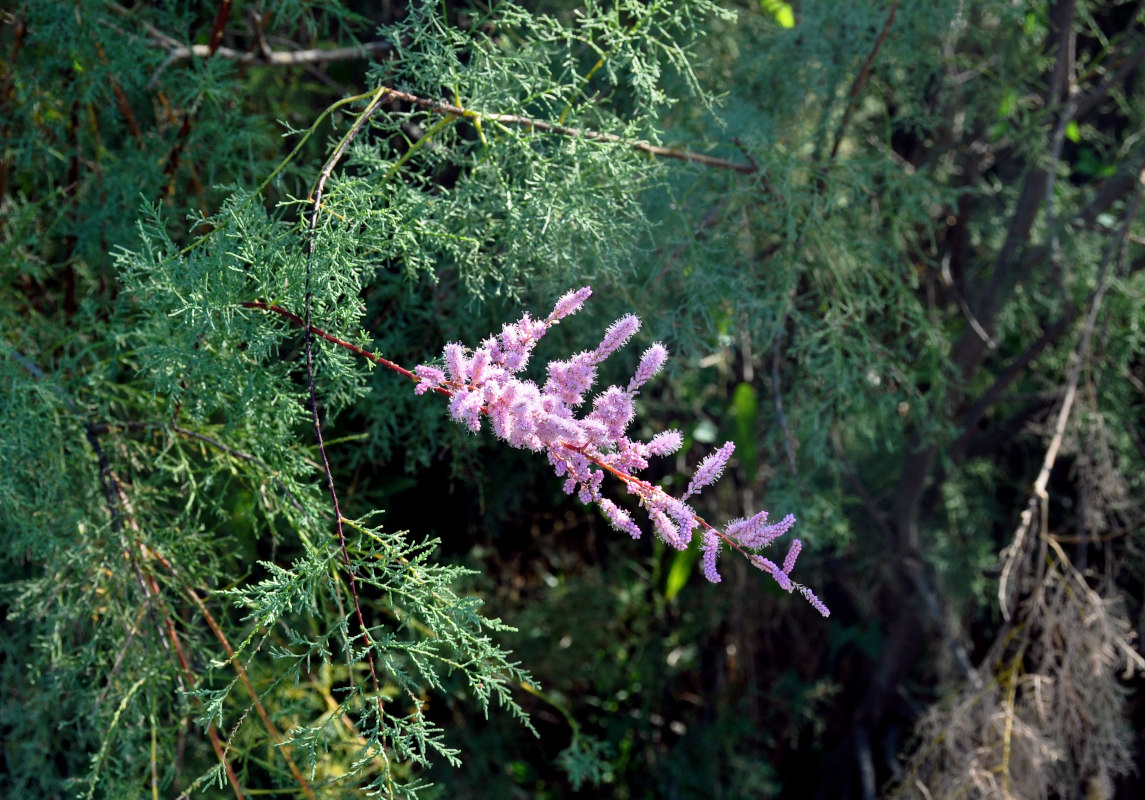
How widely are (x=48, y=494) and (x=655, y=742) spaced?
1328 millimetres

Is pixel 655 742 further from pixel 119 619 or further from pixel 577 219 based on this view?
pixel 577 219

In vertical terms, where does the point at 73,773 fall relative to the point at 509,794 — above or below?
above

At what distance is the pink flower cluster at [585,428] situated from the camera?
74cm

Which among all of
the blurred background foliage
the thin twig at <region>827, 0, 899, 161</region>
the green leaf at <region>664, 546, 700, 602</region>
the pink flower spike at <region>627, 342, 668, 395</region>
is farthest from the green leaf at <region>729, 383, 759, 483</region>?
the pink flower spike at <region>627, 342, 668, 395</region>

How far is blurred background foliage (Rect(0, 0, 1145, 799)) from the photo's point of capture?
112 centimetres

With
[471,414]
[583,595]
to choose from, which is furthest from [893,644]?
[471,414]

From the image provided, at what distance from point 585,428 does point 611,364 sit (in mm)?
881

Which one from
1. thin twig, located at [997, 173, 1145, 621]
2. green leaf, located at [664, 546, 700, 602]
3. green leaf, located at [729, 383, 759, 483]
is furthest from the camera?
green leaf, located at [664, 546, 700, 602]

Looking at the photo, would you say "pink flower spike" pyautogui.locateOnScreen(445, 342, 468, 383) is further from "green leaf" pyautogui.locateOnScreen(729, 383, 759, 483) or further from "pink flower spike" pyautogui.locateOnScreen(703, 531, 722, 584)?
"green leaf" pyautogui.locateOnScreen(729, 383, 759, 483)

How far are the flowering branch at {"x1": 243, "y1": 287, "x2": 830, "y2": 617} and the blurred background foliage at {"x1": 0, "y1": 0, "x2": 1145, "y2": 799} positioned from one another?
176mm

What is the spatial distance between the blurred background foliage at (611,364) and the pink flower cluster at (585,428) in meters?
0.18

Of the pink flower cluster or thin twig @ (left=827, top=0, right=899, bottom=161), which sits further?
thin twig @ (left=827, top=0, right=899, bottom=161)

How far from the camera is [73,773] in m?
1.52

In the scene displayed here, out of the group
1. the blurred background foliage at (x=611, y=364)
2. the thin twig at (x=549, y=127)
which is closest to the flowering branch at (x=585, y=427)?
the blurred background foliage at (x=611, y=364)
